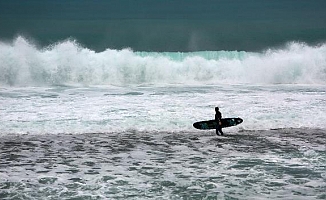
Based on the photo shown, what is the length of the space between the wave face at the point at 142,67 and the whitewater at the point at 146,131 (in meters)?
0.09

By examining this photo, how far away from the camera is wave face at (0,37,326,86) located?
28438 mm

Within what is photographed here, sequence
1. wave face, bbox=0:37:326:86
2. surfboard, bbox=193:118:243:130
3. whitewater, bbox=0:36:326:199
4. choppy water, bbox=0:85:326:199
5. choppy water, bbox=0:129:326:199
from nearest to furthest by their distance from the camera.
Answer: choppy water, bbox=0:129:326:199 < choppy water, bbox=0:85:326:199 < whitewater, bbox=0:36:326:199 < surfboard, bbox=193:118:243:130 < wave face, bbox=0:37:326:86

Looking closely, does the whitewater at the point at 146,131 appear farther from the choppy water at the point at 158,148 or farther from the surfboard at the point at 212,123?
the surfboard at the point at 212,123

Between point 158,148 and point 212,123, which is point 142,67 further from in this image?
point 158,148

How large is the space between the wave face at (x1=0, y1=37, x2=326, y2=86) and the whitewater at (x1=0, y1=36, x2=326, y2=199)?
9cm

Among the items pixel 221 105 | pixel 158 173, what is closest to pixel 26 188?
pixel 158 173

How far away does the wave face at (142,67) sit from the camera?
2844cm

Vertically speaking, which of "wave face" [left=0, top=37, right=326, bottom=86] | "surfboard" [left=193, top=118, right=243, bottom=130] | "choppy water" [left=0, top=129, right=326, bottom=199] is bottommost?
"choppy water" [left=0, top=129, right=326, bottom=199]

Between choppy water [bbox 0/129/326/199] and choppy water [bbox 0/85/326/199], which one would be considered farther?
choppy water [bbox 0/85/326/199]

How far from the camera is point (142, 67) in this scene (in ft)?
104

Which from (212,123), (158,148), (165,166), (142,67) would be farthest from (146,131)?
(142,67)

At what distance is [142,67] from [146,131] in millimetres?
17418

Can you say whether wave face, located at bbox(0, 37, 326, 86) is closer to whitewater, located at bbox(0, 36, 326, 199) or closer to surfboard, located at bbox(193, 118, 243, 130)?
whitewater, located at bbox(0, 36, 326, 199)

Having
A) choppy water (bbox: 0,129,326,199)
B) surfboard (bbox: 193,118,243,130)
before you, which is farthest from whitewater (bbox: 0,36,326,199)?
surfboard (bbox: 193,118,243,130)
